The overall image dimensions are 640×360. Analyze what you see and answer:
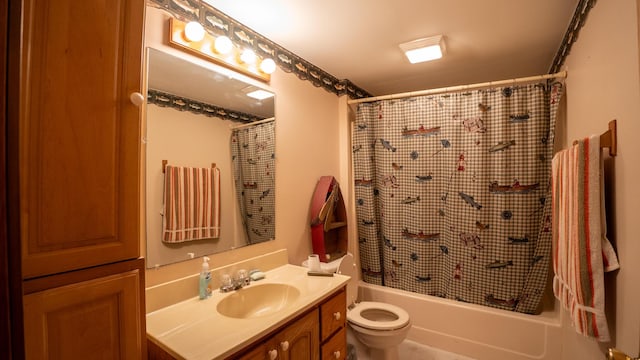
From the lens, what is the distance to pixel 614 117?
111 centimetres

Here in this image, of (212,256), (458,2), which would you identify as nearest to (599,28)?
(458,2)

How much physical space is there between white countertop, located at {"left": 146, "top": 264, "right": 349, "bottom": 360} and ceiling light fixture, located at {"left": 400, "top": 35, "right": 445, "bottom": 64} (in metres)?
1.61

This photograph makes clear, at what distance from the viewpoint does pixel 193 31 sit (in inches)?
53.7

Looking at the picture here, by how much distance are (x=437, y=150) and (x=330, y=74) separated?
1.10 m

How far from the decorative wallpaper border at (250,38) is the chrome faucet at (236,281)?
1.29 meters

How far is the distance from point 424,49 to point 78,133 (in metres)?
1.96

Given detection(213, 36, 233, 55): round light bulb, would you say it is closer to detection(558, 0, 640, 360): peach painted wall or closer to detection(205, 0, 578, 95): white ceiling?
detection(205, 0, 578, 95): white ceiling

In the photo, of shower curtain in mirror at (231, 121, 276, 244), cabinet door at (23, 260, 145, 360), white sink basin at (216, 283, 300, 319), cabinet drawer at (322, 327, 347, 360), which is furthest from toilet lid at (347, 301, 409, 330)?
cabinet door at (23, 260, 145, 360)

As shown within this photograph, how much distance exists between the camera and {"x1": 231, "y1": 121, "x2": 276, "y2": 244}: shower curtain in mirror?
1694 mm

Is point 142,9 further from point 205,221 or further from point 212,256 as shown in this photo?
point 212,256

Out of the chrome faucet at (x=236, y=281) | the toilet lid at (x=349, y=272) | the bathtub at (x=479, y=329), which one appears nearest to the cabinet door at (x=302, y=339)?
the chrome faucet at (x=236, y=281)

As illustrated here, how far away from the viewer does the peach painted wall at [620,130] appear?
37.5 inches

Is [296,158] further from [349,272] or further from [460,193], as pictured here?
[460,193]

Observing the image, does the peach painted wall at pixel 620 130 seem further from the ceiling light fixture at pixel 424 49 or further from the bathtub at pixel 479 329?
the ceiling light fixture at pixel 424 49
